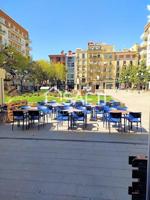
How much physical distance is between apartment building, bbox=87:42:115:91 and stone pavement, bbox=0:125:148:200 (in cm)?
10286

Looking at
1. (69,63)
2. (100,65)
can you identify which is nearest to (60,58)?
(69,63)

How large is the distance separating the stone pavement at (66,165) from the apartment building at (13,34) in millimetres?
53874

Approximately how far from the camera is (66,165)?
6516mm

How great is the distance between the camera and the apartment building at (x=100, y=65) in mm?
113562

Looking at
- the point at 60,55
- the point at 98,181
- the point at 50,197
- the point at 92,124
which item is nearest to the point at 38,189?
the point at 50,197

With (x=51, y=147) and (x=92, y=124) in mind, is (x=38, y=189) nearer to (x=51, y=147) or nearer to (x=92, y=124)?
(x=51, y=147)

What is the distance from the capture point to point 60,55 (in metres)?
134

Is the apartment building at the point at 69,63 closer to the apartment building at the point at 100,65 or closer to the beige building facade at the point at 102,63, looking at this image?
the beige building facade at the point at 102,63

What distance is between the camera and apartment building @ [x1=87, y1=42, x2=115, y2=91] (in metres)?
114

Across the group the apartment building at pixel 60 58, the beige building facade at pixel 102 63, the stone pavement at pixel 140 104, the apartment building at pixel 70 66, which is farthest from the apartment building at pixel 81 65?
the stone pavement at pixel 140 104

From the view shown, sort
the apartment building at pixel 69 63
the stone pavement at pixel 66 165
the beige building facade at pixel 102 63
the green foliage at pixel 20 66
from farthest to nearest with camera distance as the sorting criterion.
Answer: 1. the apartment building at pixel 69 63
2. the beige building facade at pixel 102 63
3. the green foliage at pixel 20 66
4. the stone pavement at pixel 66 165

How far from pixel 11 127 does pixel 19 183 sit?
688cm

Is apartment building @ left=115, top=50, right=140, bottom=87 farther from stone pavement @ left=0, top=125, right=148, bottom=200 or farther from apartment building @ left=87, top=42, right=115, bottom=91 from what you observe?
stone pavement @ left=0, top=125, right=148, bottom=200

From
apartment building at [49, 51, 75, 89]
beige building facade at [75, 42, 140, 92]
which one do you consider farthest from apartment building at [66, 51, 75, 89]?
beige building facade at [75, 42, 140, 92]
